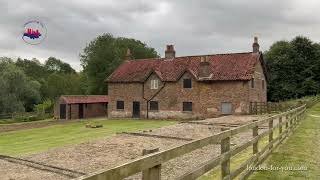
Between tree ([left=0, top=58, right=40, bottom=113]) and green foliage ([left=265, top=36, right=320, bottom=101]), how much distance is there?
136 feet

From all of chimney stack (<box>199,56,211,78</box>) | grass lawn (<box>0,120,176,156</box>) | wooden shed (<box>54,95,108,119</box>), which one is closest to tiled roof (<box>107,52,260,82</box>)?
chimney stack (<box>199,56,211,78</box>)

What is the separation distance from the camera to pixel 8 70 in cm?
6181

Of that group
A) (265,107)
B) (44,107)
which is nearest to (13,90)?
(44,107)

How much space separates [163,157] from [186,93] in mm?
39287

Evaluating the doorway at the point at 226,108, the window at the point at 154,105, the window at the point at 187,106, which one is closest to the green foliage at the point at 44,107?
the window at the point at 154,105

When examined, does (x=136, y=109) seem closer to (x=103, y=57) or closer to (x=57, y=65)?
(x=103, y=57)

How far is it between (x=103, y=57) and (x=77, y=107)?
18.5 metres

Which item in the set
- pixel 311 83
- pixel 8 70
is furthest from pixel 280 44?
pixel 8 70

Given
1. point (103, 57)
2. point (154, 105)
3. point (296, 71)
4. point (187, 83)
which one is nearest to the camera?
point (187, 83)

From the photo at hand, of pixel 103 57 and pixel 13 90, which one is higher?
pixel 103 57

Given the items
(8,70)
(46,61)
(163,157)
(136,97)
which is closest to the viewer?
(163,157)

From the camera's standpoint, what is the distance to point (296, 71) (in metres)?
65.7

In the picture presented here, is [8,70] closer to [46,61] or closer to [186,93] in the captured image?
[186,93]

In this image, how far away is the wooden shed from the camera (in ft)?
171
